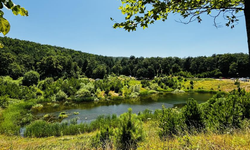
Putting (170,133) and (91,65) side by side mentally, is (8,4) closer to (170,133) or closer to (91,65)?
(170,133)

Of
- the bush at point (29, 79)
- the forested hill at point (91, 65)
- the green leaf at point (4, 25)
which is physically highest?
the forested hill at point (91, 65)

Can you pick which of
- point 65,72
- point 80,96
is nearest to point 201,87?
point 80,96

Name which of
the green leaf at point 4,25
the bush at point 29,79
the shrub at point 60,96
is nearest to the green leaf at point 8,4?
the green leaf at point 4,25

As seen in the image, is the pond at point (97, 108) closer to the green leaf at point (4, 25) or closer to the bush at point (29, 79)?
the green leaf at point (4, 25)

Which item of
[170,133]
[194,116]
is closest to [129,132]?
[170,133]

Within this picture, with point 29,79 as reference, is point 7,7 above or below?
above

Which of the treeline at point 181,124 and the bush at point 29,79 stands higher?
the bush at point 29,79

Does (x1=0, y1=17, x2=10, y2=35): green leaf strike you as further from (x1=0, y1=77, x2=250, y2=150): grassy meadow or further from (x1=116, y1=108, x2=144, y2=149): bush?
(x1=116, y1=108, x2=144, y2=149): bush

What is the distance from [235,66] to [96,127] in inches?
2819

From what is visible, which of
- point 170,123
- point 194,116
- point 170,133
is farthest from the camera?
point 194,116

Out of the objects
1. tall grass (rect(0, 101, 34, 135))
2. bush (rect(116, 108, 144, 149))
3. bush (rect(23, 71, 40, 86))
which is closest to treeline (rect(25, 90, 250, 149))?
bush (rect(116, 108, 144, 149))

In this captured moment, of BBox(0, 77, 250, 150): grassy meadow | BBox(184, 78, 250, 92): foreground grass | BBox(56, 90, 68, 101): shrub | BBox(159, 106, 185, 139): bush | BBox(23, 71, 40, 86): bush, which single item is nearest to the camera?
BBox(0, 77, 250, 150): grassy meadow

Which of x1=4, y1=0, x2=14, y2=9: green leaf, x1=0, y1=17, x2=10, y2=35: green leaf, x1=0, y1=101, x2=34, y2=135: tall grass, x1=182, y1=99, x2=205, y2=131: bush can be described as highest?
x1=4, y1=0, x2=14, y2=9: green leaf

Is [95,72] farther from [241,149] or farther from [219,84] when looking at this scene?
[241,149]
